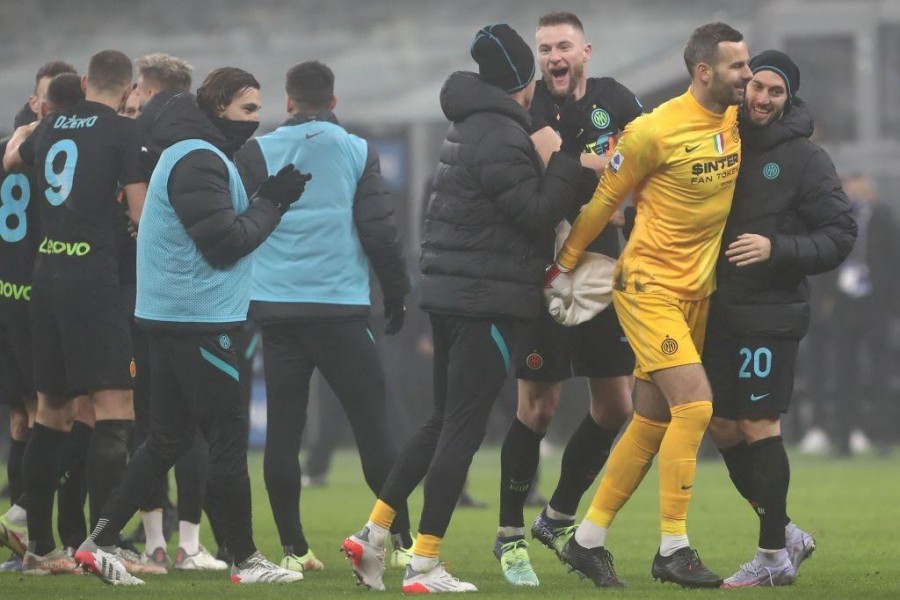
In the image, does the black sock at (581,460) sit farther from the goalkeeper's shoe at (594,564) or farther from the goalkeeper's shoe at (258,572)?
the goalkeeper's shoe at (258,572)

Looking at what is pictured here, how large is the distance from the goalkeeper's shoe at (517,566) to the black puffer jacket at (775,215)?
125 centimetres

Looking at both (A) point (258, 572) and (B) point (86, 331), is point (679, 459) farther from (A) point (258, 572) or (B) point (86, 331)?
(B) point (86, 331)

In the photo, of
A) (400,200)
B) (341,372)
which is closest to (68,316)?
(341,372)

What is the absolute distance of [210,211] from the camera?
23.6 feet

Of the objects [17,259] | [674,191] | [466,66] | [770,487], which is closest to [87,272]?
[17,259]

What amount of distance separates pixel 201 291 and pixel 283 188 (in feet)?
1.81

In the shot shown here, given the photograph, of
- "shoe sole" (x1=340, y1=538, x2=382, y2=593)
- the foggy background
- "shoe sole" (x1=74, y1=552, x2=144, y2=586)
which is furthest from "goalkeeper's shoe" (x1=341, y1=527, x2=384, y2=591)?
the foggy background

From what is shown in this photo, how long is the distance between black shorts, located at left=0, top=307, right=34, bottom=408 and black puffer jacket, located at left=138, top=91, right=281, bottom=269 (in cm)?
140

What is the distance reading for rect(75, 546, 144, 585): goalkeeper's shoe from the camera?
7.27 m

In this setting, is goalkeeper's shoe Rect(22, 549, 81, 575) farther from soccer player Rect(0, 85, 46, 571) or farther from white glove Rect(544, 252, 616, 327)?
white glove Rect(544, 252, 616, 327)

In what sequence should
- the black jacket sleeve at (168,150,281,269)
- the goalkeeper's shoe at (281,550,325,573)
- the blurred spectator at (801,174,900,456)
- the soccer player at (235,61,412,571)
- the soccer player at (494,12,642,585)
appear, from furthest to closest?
the blurred spectator at (801,174,900,456) → the soccer player at (235,61,412,571) → the goalkeeper's shoe at (281,550,325,573) → the soccer player at (494,12,642,585) → the black jacket sleeve at (168,150,281,269)

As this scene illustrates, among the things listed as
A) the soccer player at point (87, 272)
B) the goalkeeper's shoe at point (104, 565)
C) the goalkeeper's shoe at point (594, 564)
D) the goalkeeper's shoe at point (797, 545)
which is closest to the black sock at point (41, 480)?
the soccer player at point (87, 272)

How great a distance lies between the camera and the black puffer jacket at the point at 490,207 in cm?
684

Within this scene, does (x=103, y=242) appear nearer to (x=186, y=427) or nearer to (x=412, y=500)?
(x=186, y=427)
